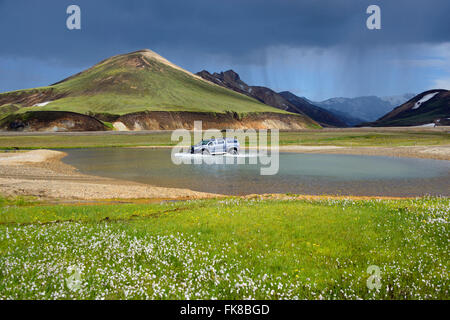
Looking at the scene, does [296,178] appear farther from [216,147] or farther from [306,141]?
[306,141]

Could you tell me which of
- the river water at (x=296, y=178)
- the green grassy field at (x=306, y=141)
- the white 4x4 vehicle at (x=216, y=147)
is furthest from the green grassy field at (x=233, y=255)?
the green grassy field at (x=306, y=141)

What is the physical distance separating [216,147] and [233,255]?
51.8 m

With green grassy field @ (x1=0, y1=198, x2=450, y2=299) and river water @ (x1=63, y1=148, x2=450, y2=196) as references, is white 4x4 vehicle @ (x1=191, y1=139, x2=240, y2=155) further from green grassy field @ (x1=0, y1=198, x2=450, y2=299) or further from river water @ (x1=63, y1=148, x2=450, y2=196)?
green grassy field @ (x1=0, y1=198, x2=450, y2=299)

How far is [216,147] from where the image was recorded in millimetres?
61750

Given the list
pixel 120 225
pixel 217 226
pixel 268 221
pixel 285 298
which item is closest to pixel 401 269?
pixel 285 298

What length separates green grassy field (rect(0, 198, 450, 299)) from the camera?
26.2 feet

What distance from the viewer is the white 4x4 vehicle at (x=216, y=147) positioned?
6097 centimetres

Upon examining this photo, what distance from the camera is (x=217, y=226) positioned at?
1351 centimetres

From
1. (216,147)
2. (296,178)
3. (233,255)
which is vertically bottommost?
(296,178)

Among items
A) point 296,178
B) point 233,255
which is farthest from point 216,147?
point 233,255

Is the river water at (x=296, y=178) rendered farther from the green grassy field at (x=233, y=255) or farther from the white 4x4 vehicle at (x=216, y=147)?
the white 4x4 vehicle at (x=216, y=147)

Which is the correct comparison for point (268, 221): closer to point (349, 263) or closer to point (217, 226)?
point (217, 226)

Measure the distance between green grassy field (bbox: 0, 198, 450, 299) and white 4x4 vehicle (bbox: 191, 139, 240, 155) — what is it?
45.2 meters
